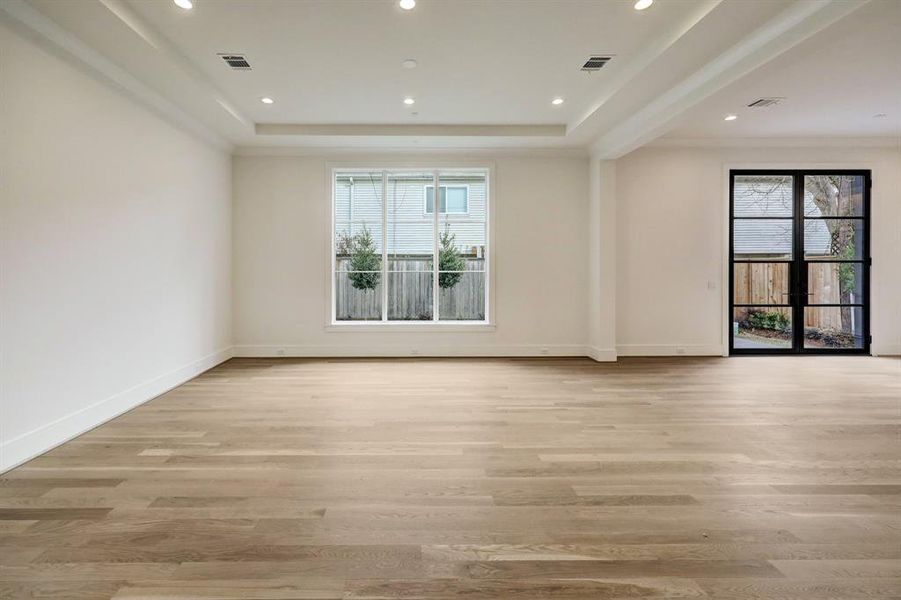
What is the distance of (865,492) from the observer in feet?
8.13

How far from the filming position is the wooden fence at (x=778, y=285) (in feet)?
21.6

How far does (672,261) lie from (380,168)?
4.53 metres

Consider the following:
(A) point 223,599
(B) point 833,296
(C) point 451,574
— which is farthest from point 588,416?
(B) point 833,296

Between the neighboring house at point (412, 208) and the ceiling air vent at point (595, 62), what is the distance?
2.69 metres

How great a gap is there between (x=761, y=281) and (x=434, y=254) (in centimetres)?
489

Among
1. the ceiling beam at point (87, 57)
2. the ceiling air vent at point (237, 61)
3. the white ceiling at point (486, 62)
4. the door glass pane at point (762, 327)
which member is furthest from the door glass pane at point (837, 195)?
the ceiling beam at point (87, 57)

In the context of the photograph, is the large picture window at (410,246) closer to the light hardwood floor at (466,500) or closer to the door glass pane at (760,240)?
the light hardwood floor at (466,500)

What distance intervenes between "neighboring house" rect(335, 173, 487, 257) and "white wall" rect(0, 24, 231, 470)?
207 centimetres

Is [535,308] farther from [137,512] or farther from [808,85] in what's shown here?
[137,512]

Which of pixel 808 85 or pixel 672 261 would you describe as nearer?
pixel 808 85

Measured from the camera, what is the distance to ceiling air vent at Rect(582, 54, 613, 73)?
393cm

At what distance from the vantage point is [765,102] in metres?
4.97

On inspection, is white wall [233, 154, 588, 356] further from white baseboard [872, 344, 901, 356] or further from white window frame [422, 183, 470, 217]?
white baseboard [872, 344, 901, 356]

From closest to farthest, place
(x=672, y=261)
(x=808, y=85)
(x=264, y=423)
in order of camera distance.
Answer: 1. (x=264, y=423)
2. (x=808, y=85)
3. (x=672, y=261)
